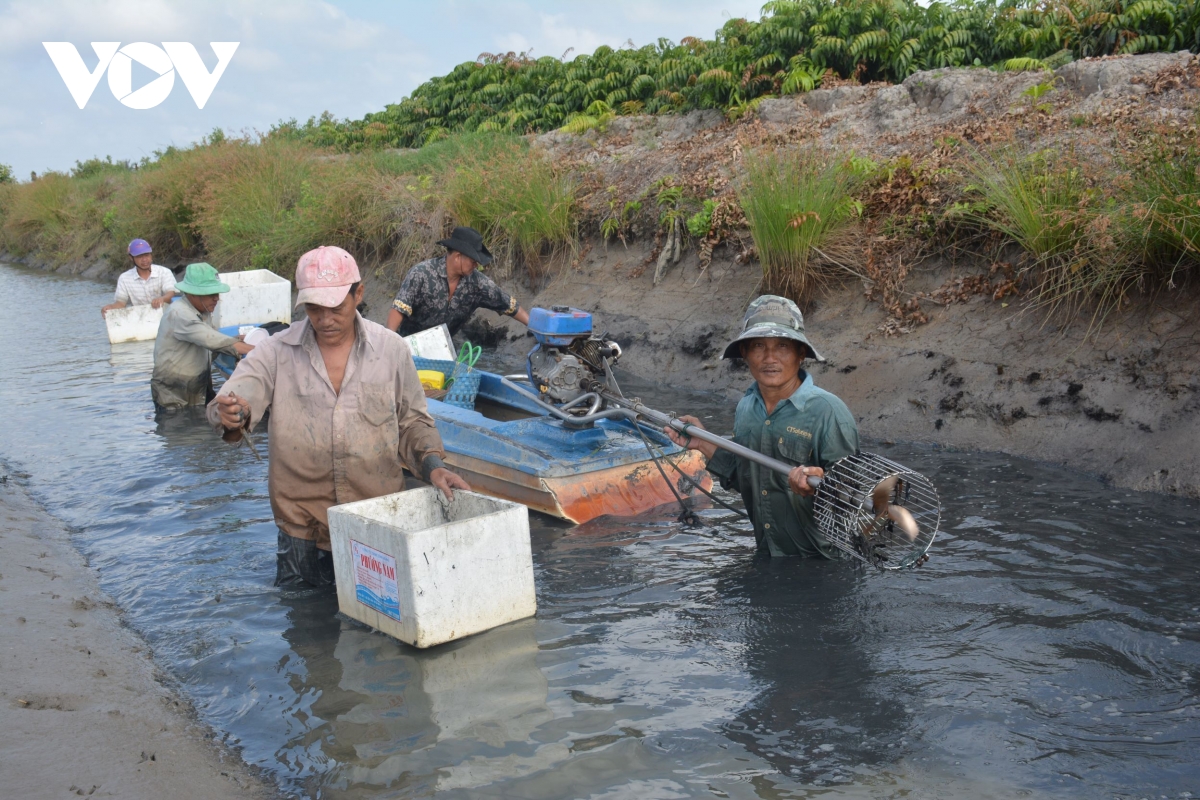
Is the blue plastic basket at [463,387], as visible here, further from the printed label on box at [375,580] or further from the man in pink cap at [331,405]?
the printed label on box at [375,580]

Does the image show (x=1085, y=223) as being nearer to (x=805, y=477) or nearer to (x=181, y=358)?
(x=805, y=477)

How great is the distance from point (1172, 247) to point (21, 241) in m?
34.8

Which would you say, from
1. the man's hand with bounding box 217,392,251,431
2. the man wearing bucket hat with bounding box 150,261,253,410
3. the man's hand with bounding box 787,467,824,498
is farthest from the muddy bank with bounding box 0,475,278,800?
the man wearing bucket hat with bounding box 150,261,253,410

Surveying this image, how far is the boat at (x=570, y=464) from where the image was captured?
6.07 metres

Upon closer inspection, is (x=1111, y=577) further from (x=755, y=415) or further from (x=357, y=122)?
(x=357, y=122)

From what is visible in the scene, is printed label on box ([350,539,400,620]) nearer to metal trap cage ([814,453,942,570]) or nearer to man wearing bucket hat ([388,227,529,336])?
metal trap cage ([814,453,942,570])

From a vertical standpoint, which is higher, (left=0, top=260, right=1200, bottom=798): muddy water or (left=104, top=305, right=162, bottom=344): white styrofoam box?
(left=104, top=305, right=162, bottom=344): white styrofoam box

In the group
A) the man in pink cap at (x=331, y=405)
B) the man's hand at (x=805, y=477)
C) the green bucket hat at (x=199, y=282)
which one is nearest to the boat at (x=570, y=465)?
the man in pink cap at (x=331, y=405)

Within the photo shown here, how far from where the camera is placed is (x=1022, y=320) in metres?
7.71

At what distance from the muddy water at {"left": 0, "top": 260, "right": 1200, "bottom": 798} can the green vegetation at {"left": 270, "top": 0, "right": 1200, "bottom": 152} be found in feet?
24.0

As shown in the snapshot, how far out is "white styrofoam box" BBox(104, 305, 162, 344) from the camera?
13.4m

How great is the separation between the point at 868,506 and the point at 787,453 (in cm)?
51

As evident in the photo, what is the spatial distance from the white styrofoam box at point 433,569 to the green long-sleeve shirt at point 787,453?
105 centimetres

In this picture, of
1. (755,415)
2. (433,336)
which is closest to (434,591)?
(755,415)
